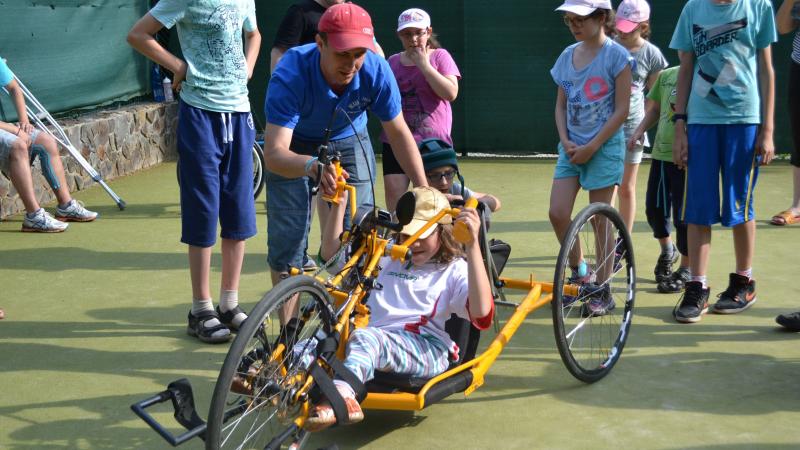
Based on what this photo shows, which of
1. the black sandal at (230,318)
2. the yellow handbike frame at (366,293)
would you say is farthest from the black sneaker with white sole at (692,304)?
the black sandal at (230,318)

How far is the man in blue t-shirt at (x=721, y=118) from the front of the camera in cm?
514

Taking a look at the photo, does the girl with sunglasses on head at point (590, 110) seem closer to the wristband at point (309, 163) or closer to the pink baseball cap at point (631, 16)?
the pink baseball cap at point (631, 16)

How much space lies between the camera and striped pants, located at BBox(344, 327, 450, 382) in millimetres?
3664

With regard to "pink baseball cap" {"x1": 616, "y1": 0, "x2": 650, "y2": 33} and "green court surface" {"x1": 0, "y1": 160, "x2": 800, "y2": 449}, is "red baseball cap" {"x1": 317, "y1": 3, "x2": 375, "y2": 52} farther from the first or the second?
"pink baseball cap" {"x1": 616, "y1": 0, "x2": 650, "y2": 33}

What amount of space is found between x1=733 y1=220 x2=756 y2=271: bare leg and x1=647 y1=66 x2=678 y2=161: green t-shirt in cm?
70

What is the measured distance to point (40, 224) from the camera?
748 cm

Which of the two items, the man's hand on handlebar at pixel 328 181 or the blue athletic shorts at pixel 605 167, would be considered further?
the blue athletic shorts at pixel 605 167

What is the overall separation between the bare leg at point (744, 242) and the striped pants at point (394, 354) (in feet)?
6.97

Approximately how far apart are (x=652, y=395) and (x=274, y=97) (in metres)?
1.94

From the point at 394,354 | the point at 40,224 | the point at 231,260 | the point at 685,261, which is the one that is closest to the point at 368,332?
the point at 394,354

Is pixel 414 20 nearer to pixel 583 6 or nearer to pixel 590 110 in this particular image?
pixel 583 6

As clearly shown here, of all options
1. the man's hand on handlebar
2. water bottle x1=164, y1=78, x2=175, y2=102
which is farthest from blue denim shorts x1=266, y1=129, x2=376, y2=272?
water bottle x1=164, y1=78, x2=175, y2=102

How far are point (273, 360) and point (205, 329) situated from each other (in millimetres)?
1745

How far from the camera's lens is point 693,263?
211 inches
